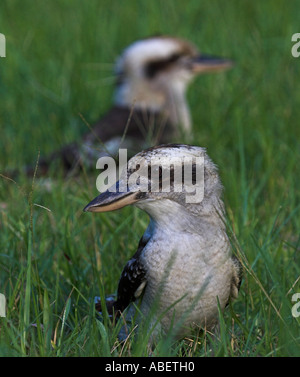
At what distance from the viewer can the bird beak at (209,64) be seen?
666 cm

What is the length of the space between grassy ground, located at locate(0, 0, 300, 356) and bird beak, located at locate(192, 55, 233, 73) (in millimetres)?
145

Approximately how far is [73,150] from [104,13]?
9.38 feet

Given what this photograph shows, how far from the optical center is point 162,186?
294 cm

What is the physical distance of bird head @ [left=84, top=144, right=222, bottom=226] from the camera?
292 centimetres

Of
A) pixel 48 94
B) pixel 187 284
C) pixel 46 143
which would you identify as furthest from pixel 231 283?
pixel 48 94

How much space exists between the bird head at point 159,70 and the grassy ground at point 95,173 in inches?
7.6

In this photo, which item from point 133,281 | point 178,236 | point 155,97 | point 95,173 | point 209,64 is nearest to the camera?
point 178,236

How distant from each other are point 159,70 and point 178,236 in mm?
4177

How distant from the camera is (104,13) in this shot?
8070 mm

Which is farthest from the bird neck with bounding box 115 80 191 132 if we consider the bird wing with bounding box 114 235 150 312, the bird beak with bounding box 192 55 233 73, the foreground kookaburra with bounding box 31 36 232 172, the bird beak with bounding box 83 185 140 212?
the bird beak with bounding box 83 185 140 212

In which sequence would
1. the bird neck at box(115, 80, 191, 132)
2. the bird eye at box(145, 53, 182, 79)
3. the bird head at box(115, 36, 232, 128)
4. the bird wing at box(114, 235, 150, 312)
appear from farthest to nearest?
the bird eye at box(145, 53, 182, 79) < the bird head at box(115, 36, 232, 128) < the bird neck at box(115, 80, 191, 132) < the bird wing at box(114, 235, 150, 312)

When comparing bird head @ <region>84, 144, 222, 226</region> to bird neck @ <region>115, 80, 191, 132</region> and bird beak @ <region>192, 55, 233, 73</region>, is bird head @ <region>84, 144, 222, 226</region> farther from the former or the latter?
bird beak @ <region>192, 55, 233, 73</region>

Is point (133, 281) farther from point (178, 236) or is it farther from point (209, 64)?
point (209, 64)

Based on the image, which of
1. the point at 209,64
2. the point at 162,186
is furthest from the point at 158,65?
the point at 162,186
